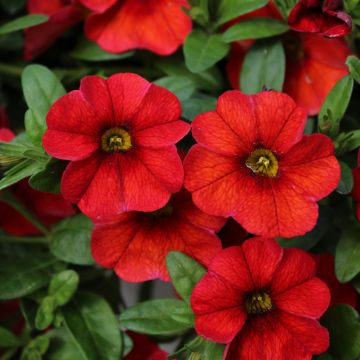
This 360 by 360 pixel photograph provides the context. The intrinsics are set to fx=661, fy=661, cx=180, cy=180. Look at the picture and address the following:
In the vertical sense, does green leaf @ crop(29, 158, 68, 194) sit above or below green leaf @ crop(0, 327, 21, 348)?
above

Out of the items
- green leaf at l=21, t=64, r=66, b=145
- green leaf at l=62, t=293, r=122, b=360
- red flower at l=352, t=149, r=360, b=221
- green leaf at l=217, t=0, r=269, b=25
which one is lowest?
green leaf at l=62, t=293, r=122, b=360

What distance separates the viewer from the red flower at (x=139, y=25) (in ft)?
3.36

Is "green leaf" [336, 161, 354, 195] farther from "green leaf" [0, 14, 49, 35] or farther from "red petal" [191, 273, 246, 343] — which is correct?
"green leaf" [0, 14, 49, 35]

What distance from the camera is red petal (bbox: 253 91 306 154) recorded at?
766 millimetres

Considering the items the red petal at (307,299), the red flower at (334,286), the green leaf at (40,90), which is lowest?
the red flower at (334,286)

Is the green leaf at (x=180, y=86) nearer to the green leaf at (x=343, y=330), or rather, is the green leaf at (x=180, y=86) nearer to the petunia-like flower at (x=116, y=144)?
the petunia-like flower at (x=116, y=144)

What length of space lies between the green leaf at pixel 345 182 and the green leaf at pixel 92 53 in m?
0.41

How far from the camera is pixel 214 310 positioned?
754mm

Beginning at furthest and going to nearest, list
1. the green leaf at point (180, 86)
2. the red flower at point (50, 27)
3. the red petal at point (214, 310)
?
the red flower at point (50, 27) < the green leaf at point (180, 86) < the red petal at point (214, 310)

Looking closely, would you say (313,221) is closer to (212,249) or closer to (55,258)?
(212,249)

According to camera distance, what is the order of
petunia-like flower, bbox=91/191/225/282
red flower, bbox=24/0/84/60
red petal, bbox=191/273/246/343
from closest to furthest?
red petal, bbox=191/273/246/343 → petunia-like flower, bbox=91/191/225/282 → red flower, bbox=24/0/84/60

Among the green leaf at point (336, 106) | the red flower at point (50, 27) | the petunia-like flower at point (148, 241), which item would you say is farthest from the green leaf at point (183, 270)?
the red flower at point (50, 27)

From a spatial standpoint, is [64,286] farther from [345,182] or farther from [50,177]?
[345,182]

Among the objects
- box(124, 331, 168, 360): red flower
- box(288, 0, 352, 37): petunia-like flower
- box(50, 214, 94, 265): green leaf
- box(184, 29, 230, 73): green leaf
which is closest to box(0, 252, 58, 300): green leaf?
box(50, 214, 94, 265): green leaf
